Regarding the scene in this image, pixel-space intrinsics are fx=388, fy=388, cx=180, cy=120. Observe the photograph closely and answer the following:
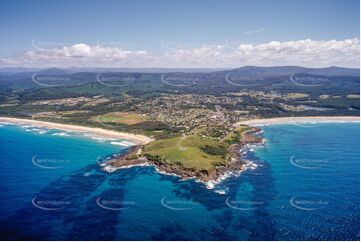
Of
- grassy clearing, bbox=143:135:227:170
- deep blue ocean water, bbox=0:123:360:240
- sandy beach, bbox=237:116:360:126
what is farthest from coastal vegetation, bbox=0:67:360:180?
deep blue ocean water, bbox=0:123:360:240

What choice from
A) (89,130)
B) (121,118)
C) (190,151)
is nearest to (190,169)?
(190,151)

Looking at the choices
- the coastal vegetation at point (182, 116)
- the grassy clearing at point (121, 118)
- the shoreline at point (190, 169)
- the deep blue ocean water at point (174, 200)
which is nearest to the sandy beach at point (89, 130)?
the coastal vegetation at point (182, 116)

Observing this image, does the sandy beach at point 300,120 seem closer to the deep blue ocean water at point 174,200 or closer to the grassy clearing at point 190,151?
the grassy clearing at point 190,151

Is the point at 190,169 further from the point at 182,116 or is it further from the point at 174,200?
the point at 182,116

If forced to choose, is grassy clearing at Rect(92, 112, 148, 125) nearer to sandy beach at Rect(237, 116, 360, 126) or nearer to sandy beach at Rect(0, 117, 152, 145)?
sandy beach at Rect(0, 117, 152, 145)

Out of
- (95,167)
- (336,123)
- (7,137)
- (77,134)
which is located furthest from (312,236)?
(336,123)

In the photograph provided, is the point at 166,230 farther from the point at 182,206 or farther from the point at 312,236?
the point at 312,236

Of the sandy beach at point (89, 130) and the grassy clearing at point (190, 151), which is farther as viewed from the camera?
the sandy beach at point (89, 130)
